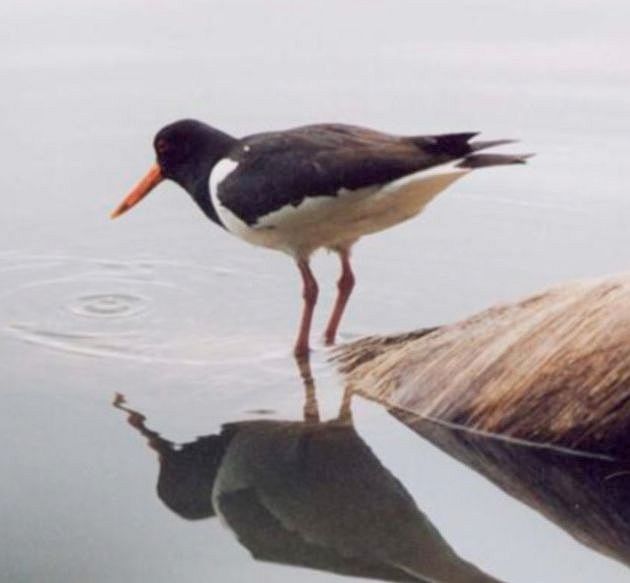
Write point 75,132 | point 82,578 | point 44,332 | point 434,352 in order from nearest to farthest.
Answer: point 82,578, point 434,352, point 44,332, point 75,132

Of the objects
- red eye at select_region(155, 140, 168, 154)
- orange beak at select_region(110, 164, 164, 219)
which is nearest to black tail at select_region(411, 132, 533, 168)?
red eye at select_region(155, 140, 168, 154)

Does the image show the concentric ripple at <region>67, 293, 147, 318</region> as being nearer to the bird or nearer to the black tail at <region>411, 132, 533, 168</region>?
the bird

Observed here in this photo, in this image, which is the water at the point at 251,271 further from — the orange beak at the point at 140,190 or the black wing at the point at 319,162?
the black wing at the point at 319,162

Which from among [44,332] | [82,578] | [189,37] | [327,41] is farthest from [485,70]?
[82,578]

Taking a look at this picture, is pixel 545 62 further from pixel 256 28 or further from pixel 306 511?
pixel 306 511

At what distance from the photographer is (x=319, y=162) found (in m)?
6.13

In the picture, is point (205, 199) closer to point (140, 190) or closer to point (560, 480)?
point (140, 190)

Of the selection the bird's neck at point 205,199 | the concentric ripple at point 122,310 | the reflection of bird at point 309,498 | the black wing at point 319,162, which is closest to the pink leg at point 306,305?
the concentric ripple at point 122,310

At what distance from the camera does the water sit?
4.49 m

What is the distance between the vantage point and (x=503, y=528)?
4.47 meters

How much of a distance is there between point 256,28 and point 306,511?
5569 millimetres

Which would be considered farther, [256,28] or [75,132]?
[256,28]

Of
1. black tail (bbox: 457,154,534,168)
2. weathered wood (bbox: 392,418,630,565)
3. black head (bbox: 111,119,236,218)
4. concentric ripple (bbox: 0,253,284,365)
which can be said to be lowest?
weathered wood (bbox: 392,418,630,565)

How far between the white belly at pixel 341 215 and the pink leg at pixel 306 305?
A: 0.07m
